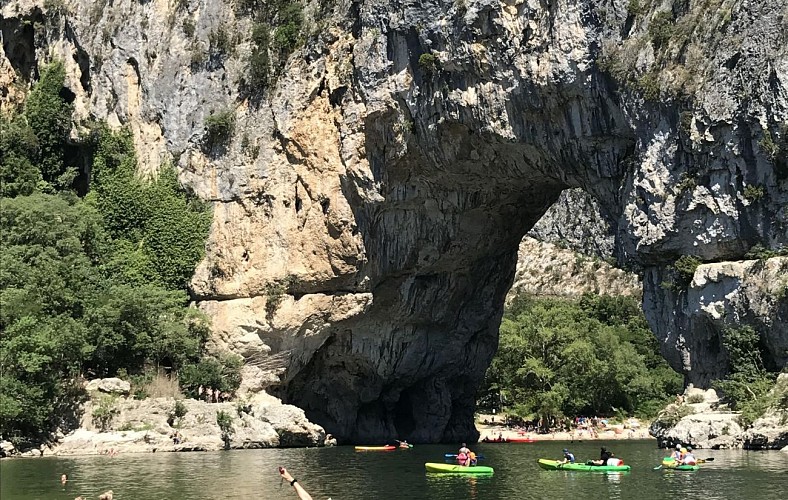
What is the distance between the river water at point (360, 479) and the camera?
1010 inches

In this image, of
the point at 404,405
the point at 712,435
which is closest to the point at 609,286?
the point at 404,405

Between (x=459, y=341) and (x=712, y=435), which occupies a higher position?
(x=459, y=341)

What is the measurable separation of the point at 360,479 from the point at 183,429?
12.7 meters

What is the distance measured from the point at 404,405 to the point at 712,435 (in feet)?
82.1

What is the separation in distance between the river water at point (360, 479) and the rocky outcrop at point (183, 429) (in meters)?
1.70

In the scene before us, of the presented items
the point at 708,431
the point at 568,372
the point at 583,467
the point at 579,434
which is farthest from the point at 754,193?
the point at 568,372

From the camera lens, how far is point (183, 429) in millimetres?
40875

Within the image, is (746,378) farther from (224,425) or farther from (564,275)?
(564,275)

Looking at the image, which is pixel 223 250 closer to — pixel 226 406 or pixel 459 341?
pixel 226 406

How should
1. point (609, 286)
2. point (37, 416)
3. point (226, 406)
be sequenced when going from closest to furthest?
1. point (37, 416)
2. point (226, 406)
3. point (609, 286)

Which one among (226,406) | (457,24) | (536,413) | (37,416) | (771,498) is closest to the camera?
(771,498)

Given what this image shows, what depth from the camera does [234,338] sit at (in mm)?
45938

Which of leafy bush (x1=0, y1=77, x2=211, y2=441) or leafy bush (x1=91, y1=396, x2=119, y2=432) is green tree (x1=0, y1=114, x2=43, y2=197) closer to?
leafy bush (x1=0, y1=77, x2=211, y2=441)

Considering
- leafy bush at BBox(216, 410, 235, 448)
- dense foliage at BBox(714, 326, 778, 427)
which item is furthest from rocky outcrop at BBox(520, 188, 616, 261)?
dense foliage at BBox(714, 326, 778, 427)
